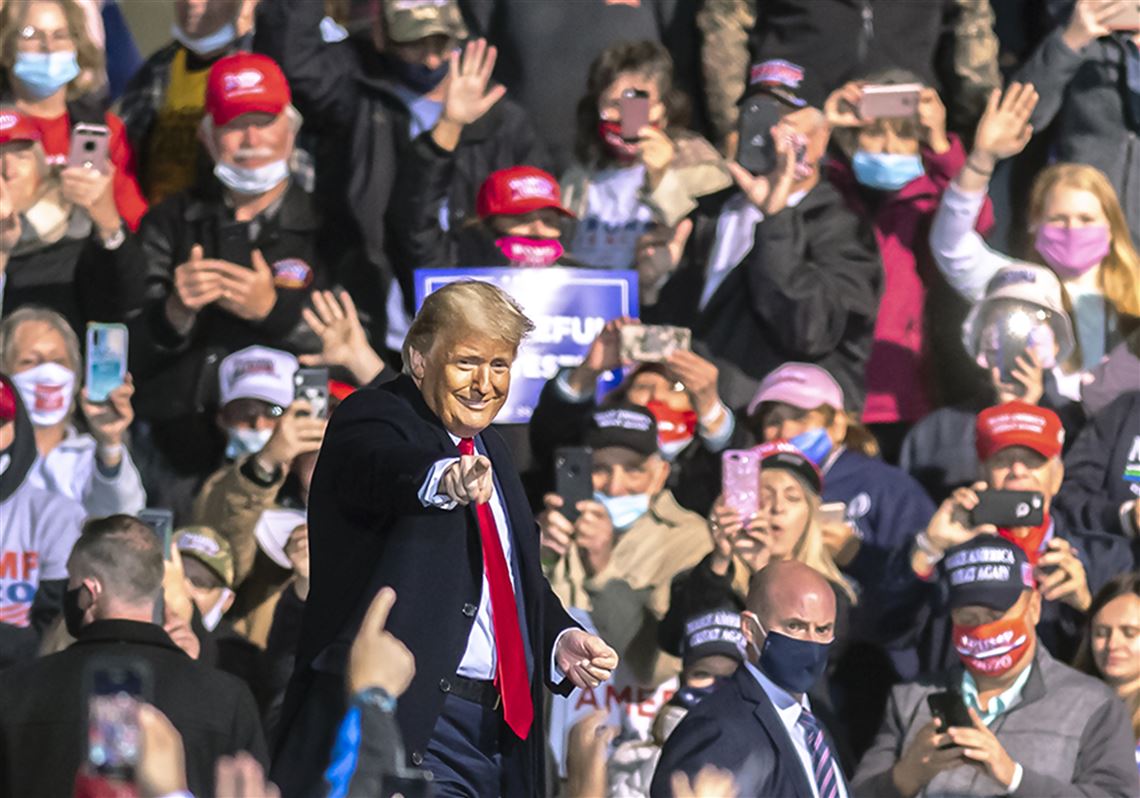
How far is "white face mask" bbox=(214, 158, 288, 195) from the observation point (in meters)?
8.06

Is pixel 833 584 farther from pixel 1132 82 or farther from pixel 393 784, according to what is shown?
pixel 393 784

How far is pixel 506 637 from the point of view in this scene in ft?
15.3

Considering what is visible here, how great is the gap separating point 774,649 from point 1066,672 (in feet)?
4.25

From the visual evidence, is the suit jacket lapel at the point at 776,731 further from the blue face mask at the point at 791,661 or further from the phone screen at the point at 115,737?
the phone screen at the point at 115,737

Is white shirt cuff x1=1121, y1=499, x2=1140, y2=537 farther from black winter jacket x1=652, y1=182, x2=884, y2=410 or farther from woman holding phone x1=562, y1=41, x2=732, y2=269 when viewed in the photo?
woman holding phone x1=562, y1=41, x2=732, y2=269

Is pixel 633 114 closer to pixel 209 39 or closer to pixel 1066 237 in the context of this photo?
pixel 1066 237

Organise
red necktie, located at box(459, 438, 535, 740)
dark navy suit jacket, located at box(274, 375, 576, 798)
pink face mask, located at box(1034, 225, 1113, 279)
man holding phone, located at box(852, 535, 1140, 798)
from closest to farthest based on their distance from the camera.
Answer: dark navy suit jacket, located at box(274, 375, 576, 798) → red necktie, located at box(459, 438, 535, 740) → man holding phone, located at box(852, 535, 1140, 798) → pink face mask, located at box(1034, 225, 1113, 279)

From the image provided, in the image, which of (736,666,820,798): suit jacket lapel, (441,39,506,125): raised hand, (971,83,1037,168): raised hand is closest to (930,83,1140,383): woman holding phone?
(971,83,1037,168): raised hand

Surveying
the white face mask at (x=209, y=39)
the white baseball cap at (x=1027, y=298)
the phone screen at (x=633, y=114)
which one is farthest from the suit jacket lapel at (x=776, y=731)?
the white face mask at (x=209, y=39)

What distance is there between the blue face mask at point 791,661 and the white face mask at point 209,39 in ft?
11.6

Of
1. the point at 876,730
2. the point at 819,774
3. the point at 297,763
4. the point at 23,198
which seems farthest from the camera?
the point at 23,198

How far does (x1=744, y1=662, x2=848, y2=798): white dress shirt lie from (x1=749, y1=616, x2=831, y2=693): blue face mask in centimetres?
3

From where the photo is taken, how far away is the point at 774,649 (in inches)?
235

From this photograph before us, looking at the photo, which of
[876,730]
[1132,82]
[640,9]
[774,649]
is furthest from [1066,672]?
[640,9]
